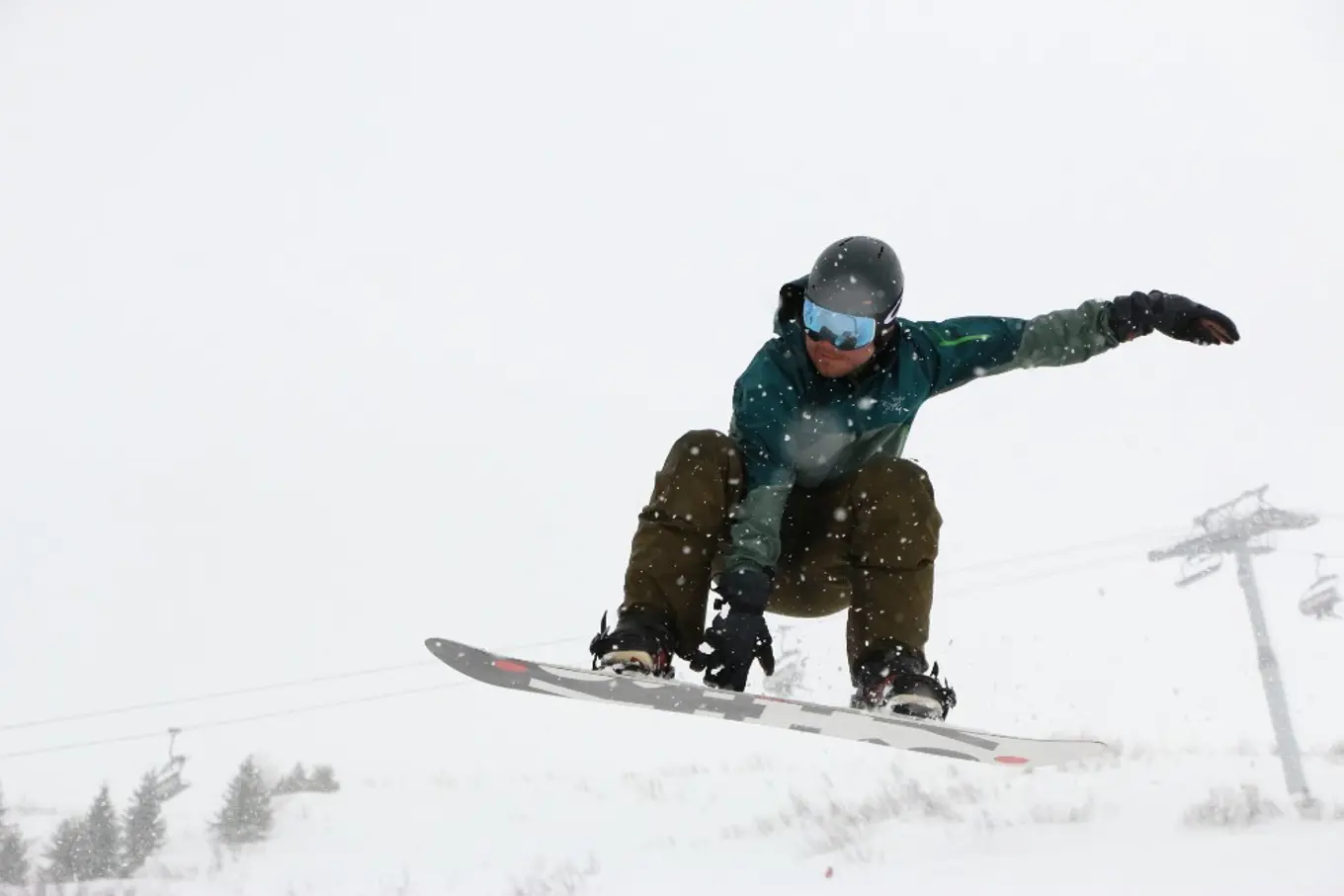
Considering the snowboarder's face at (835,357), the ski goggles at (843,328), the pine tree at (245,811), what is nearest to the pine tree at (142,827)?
the pine tree at (245,811)

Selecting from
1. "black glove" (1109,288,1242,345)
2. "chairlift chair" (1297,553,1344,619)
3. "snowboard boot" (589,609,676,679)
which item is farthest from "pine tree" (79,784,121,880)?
"chairlift chair" (1297,553,1344,619)

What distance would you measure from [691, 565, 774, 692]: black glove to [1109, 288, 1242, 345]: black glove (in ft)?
5.78

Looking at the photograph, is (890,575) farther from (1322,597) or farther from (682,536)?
(1322,597)

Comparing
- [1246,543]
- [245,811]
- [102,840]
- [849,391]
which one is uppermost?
[1246,543]

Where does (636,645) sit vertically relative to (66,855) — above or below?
above

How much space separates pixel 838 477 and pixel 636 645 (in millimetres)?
1090

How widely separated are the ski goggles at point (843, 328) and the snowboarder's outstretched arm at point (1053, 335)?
41 centimetres

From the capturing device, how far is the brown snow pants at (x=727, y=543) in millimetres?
3307

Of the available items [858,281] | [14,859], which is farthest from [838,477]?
[14,859]

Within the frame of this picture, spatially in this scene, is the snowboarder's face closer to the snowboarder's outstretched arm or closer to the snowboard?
the snowboarder's outstretched arm

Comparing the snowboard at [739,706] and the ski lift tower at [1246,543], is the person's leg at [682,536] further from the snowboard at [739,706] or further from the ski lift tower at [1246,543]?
the ski lift tower at [1246,543]

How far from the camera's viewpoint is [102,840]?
583 inches

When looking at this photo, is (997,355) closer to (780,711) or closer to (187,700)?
(780,711)

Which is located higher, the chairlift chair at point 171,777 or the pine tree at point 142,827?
the chairlift chair at point 171,777
